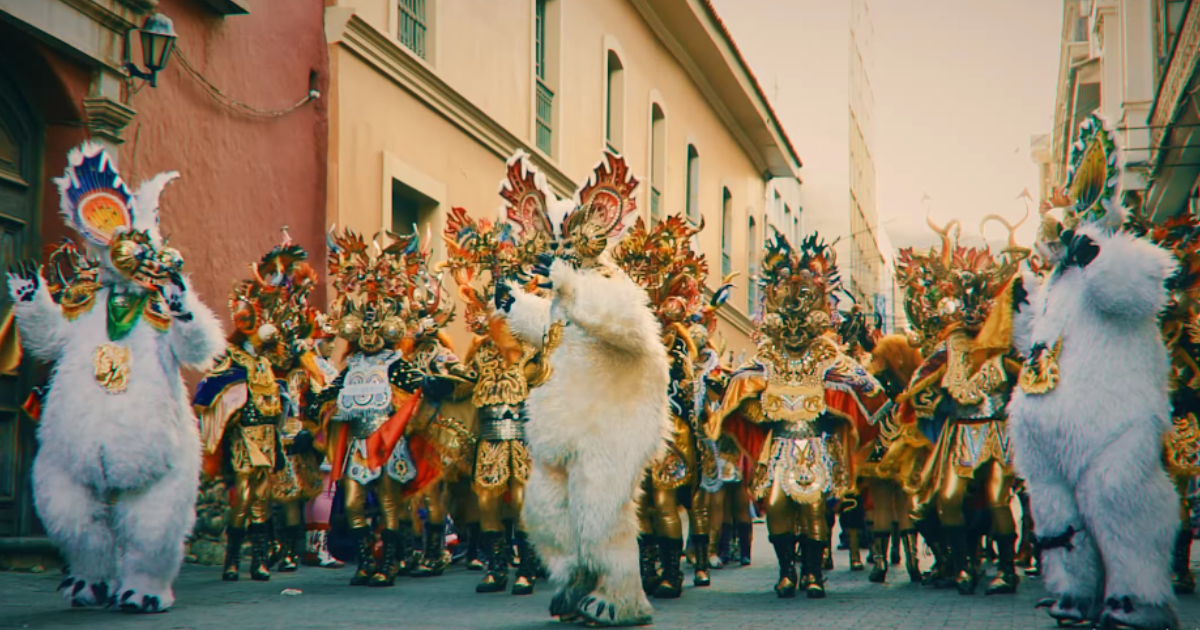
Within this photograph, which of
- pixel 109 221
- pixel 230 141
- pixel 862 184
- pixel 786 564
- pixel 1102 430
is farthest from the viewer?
pixel 862 184

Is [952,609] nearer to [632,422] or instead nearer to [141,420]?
[632,422]

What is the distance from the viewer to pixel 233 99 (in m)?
13.0

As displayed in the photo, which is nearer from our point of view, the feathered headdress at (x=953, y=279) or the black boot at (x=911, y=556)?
the feathered headdress at (x=953, y=279)

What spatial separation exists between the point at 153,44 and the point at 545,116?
33.2ft

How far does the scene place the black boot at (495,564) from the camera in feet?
31.6

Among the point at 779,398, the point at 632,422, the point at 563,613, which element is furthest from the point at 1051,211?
the point at 563,613

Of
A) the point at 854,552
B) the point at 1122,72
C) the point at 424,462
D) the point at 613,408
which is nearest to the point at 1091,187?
the point at 613,408

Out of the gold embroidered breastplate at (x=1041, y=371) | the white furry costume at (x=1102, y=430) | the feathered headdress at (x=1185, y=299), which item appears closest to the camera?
the white furry costume at (x=1102, y=430)

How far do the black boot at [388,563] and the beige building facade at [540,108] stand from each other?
4956 millimetres

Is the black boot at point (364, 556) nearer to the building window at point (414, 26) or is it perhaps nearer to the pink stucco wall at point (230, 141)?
the pink stucco wall at point (230, 141)

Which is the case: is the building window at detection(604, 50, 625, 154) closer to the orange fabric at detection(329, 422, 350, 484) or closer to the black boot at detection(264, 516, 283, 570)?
the black boot at detection(264, 516, 283, 570)

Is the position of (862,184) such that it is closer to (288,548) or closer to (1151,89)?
(1151,89)

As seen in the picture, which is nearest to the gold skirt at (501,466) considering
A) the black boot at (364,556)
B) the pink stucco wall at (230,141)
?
the black boot at (364,556)

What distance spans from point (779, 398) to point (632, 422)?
6.55ft
